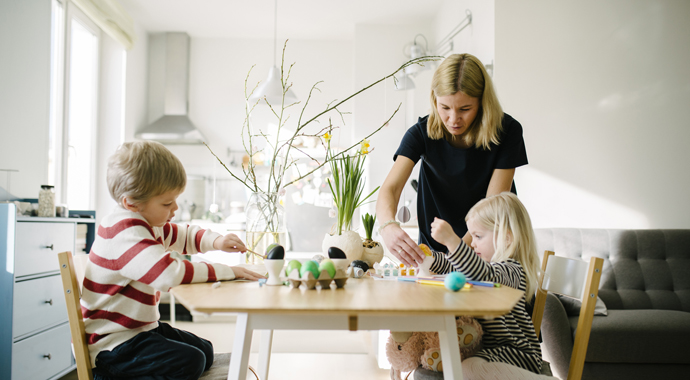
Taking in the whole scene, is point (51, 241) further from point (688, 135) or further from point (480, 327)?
point (688, 135)

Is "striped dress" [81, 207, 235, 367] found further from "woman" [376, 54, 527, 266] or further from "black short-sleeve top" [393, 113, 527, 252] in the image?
"black short-sleeve top" [393, 113, 527, 252]

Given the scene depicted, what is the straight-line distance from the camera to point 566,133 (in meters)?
3.19

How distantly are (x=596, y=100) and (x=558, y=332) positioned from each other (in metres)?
1.82

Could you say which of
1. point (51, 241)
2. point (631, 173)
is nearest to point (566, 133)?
point (631, 173)

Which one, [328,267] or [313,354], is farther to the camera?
[313,354]

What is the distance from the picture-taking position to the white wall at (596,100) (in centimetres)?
310

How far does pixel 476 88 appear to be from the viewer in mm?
1334

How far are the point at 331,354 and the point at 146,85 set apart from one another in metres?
3.76

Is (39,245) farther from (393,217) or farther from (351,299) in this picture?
(351,299)

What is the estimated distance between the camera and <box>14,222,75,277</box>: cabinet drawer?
210 centimetres

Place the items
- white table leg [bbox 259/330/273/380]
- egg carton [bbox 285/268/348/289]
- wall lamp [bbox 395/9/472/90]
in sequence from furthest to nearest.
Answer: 1. wall lamp [bbox 395/9/472/90]
2. white table leg [bbox 259/330/273/380]
3. egg carton [bbox 285/268/348/289]

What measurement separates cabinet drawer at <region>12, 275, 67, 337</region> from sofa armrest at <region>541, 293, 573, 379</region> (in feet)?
7.83

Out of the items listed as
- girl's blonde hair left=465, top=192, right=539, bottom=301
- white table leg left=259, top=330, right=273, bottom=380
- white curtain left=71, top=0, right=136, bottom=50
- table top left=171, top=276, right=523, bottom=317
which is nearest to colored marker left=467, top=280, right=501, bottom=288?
table top left=171, top=276, right=523, bottom=317

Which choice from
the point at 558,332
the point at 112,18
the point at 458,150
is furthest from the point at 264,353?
the point at 112,18
